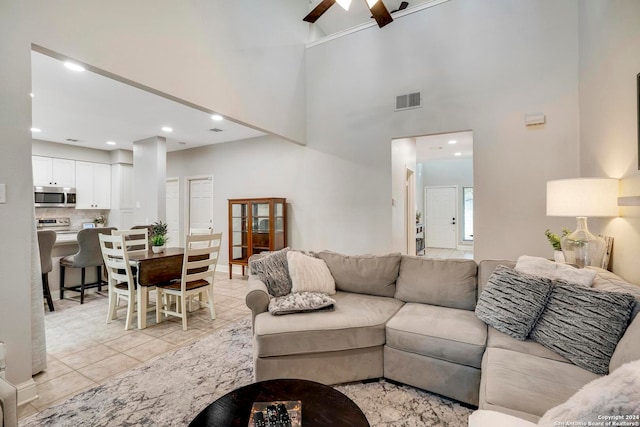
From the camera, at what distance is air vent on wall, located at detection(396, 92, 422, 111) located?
13.2 ft

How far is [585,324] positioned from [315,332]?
4.98ft

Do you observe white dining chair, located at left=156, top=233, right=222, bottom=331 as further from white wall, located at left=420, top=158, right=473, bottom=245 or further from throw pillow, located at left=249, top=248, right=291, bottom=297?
white wall, located at left=420, top=158, right=473, bottom=245

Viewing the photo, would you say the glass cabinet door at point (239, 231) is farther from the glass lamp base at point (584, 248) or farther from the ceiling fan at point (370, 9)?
the glass lamp base at point (584, 248)

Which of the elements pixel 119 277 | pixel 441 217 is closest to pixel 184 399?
pixel 119 277

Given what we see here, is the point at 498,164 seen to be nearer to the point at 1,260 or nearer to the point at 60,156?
the point at 1,260

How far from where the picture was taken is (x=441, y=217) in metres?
8.98

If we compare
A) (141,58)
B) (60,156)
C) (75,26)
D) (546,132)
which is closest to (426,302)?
(546,132)

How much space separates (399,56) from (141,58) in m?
3.22

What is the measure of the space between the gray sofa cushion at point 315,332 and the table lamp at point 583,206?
1616mm

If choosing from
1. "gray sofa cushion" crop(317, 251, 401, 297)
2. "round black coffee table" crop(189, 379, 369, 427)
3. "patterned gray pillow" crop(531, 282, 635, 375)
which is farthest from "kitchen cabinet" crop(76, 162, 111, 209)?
"patterned gray pillow" crop(531, 282, 635, 375)

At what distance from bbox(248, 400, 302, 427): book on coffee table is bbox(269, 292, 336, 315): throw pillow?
91 cm

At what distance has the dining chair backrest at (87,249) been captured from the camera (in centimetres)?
380

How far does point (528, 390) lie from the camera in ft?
4.31

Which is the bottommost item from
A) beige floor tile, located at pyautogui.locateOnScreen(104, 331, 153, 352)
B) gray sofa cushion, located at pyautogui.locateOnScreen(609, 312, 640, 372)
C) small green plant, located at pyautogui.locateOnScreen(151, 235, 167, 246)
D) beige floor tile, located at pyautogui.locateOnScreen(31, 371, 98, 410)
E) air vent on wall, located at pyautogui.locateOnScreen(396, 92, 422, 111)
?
beige floor tile, located at pyautogui.locateOnScreen(31, 371, 98, 410)
